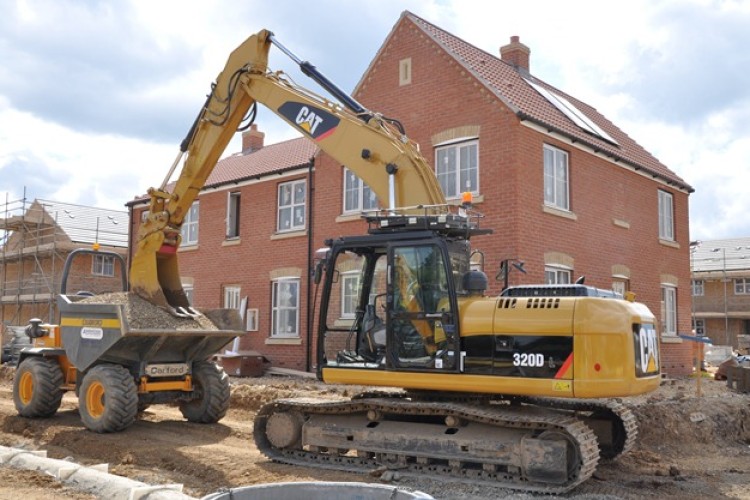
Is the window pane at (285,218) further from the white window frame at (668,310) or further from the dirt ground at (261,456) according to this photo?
the white window frame at (668,310)

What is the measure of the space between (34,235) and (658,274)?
2954 cm

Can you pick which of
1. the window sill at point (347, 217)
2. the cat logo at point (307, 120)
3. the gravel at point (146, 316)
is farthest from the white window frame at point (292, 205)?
the cat logo at point (307, 120)

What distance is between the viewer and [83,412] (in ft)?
35.3

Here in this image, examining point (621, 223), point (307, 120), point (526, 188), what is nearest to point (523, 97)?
point (526, 188)

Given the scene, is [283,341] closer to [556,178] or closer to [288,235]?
[288,235]

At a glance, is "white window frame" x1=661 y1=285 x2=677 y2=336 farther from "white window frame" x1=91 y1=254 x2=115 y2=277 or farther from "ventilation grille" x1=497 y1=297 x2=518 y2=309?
"white window frame" x1=91 y1=254 x2=115 y2=277

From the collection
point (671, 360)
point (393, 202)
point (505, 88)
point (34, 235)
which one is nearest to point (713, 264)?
point (671, 360)

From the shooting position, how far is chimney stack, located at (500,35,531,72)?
21375mm

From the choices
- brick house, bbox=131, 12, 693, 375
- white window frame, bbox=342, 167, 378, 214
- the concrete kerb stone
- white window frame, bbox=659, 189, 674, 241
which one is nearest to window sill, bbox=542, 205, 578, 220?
brick house, bbox=131, 12, 693, 375

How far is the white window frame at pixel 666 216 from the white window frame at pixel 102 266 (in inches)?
995

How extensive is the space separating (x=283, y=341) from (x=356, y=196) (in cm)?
445

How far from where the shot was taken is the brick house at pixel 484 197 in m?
15.8

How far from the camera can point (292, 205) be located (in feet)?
67.9

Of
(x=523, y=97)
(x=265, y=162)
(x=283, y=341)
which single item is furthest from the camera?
(x=265, y=162)
